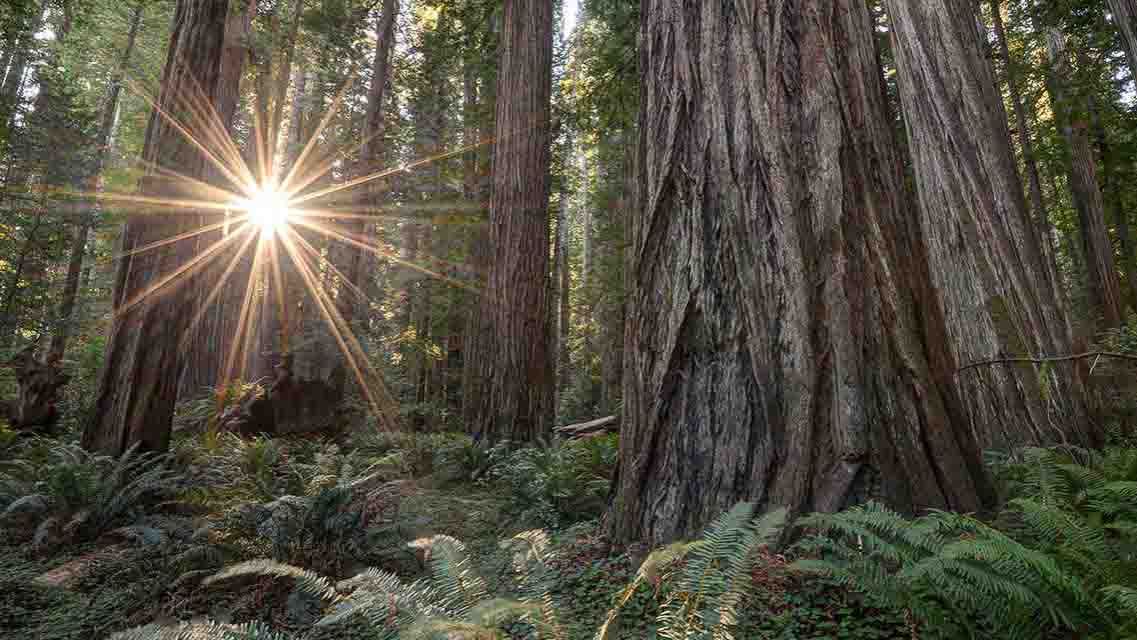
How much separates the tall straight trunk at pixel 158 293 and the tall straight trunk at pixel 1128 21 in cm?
861

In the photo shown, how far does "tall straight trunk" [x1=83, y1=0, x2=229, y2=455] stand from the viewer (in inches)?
184

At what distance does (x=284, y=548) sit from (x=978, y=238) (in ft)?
19.2

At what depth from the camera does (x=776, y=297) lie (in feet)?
8.16

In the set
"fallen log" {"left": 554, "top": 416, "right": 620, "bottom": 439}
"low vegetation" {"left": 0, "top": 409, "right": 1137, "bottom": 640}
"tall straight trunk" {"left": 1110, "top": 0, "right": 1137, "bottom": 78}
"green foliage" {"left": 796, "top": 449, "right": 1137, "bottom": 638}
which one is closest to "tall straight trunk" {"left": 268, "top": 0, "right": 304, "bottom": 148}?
"fallen log" {"left": 554, "top": 416, "right": 620, "bottom": 439}

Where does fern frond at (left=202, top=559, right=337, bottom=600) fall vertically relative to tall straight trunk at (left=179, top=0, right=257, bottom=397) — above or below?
below

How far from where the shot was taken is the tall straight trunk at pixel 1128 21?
539cm

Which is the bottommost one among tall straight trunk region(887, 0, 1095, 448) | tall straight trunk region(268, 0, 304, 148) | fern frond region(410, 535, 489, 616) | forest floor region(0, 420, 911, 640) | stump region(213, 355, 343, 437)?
forest floor region(0, 420, 911, 640)

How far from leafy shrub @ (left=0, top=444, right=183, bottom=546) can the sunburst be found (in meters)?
1.36

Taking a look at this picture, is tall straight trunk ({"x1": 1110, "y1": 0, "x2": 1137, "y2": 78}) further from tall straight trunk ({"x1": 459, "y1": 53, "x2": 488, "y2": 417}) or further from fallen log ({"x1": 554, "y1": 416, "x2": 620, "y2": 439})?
fallen log ({"x1": 554, "y1": 416, "x2": 620, "y2": 439})

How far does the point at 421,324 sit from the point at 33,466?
12.5 m

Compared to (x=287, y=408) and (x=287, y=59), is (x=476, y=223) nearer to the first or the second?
(x=287, y=408)

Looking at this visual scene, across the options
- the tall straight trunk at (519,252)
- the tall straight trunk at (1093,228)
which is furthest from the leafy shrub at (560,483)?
the tall straight trunk at (1093,228)

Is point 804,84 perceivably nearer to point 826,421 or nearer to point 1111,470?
point 826,421

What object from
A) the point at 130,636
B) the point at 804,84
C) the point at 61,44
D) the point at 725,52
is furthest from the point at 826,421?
the point at 61,44
